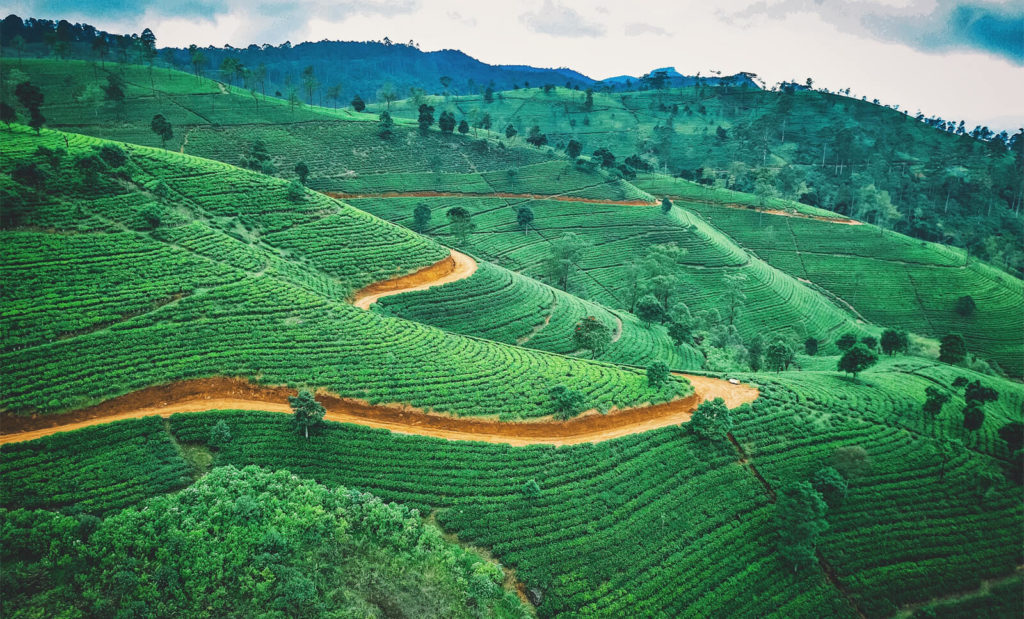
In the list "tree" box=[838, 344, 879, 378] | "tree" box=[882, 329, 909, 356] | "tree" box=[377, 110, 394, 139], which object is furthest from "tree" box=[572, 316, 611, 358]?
"tree" box=[377, 110, 394, 139]

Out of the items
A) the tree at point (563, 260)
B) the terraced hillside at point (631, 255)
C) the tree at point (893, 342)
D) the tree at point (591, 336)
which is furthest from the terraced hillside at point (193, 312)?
the tree at point (893, 342)

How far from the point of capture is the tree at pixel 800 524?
2648 cm

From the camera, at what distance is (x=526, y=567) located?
24188mm

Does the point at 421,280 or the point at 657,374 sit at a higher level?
the point at 421,280

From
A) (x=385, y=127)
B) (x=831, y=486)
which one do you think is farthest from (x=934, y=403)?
(x=385, y=127)

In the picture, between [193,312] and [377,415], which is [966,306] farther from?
[193,312]

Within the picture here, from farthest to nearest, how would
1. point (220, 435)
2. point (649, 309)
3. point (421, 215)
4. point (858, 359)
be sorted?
point (421, 215) → point (649, 309) → point (858, 359) → point (220, 435)

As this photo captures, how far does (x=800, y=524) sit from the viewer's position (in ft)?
86.9

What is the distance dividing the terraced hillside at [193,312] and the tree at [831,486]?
1014 centimetres

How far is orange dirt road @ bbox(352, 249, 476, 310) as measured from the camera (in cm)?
4907

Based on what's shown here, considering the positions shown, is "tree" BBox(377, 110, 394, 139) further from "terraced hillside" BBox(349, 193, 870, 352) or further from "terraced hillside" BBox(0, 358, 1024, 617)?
"terraced hillside" BBox(0, 358, 1024, 617)

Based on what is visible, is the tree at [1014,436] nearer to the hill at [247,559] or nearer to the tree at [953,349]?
the tree at [953,349]

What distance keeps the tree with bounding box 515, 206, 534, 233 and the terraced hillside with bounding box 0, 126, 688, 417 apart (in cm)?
3579

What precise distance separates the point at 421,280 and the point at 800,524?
129 feet
